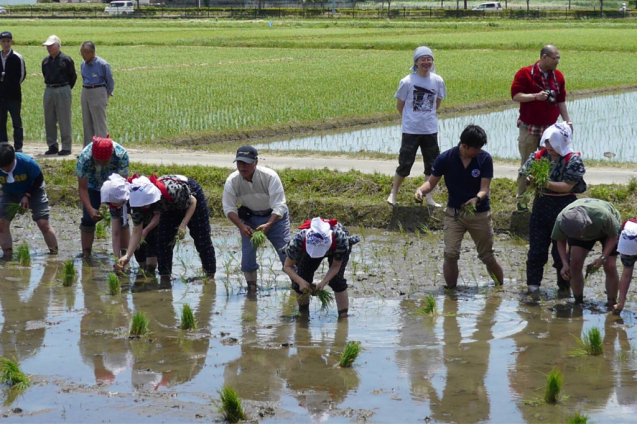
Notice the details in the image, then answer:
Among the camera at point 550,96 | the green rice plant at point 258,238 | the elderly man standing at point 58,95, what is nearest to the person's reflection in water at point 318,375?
the green rice plant at point 258,238

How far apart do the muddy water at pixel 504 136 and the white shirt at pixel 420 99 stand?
4.65 metres

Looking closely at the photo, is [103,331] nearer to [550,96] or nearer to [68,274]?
[68,274]

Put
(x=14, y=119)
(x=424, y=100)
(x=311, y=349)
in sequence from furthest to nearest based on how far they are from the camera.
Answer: (x=14, y=119) → (x=424, y=100) → (x=311, y=349)

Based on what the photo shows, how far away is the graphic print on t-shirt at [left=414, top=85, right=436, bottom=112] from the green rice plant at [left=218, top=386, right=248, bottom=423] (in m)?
5.30

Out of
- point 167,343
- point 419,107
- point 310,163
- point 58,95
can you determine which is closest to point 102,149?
point 167,343

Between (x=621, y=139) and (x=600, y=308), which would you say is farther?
(x=621, y=139)

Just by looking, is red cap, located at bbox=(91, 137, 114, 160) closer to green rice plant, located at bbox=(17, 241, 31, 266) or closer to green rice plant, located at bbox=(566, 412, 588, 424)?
green rice plant, located at bbox=(17, 241, 31, 266)

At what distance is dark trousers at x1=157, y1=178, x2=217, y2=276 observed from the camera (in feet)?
26.8

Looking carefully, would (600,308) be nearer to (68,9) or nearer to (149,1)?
(68,9)

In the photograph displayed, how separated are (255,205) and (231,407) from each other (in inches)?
116

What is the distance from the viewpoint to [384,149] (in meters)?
14.8

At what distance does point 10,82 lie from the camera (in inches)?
520

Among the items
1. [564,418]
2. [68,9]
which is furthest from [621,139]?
[68,9]

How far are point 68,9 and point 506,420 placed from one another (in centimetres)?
8091
